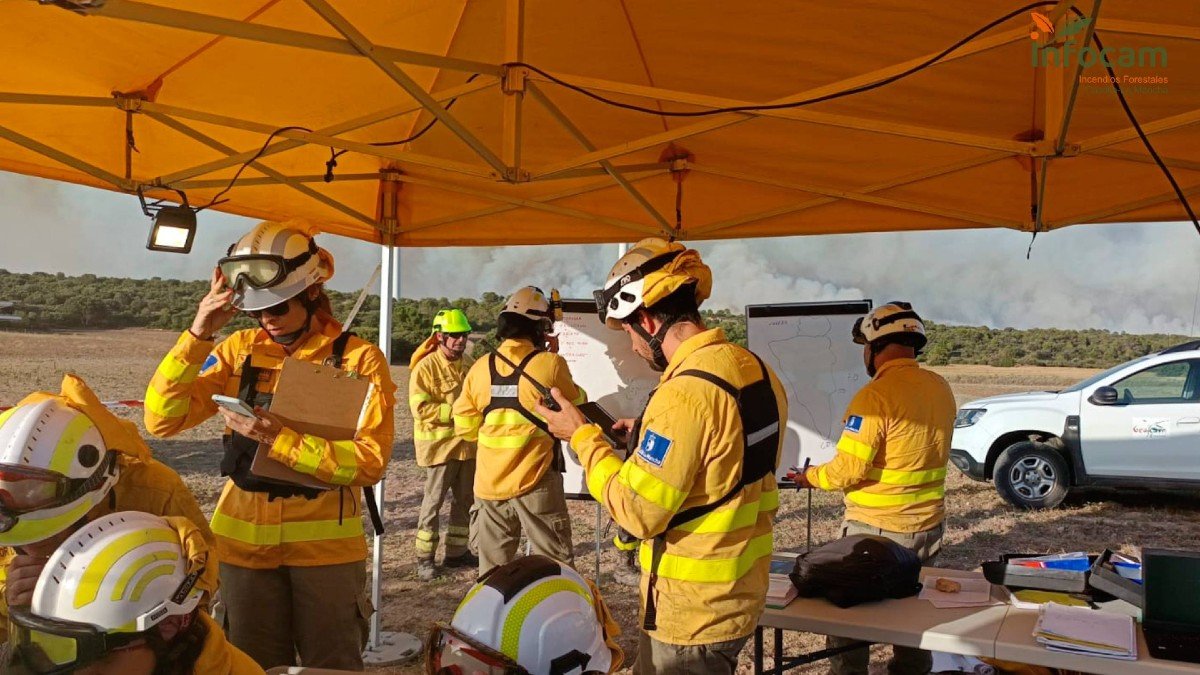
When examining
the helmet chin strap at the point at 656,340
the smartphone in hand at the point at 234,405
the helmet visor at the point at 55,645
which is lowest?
the helmet visor at the point at 55,645

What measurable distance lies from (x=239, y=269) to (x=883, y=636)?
99.3 inches

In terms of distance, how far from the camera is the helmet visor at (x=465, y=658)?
1420 mm

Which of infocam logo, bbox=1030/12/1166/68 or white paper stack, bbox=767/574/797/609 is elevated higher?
infocam logo, bbox=1030/12/1166/68

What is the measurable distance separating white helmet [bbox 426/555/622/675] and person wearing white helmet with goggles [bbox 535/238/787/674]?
26.6 inches

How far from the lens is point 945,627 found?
2.79 meters

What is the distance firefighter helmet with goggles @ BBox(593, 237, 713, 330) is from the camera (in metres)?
2.38

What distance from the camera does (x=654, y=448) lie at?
7.20ft

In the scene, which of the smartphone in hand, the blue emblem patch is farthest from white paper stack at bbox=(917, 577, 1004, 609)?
the smartphone in hand

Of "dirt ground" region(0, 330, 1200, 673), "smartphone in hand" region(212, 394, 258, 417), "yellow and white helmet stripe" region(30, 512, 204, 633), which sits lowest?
"dirt ground" region(0, 330, 1200, 673)

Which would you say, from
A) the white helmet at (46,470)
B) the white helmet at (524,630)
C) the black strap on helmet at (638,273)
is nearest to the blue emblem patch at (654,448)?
the black strap on helmet at (638,273)

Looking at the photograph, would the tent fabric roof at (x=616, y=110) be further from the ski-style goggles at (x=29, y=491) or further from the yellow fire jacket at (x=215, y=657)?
the yellow fire jacket at (x=215, y=657)

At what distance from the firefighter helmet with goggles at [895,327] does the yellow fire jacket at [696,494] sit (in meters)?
1.75

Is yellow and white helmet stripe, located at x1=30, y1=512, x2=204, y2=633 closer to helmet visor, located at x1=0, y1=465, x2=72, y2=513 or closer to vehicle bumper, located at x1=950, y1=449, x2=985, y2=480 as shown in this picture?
helmet visor, located at x1=0, y1=465, x2=72, y2=513

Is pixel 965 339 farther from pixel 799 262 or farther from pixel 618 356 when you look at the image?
pixel 618 356
